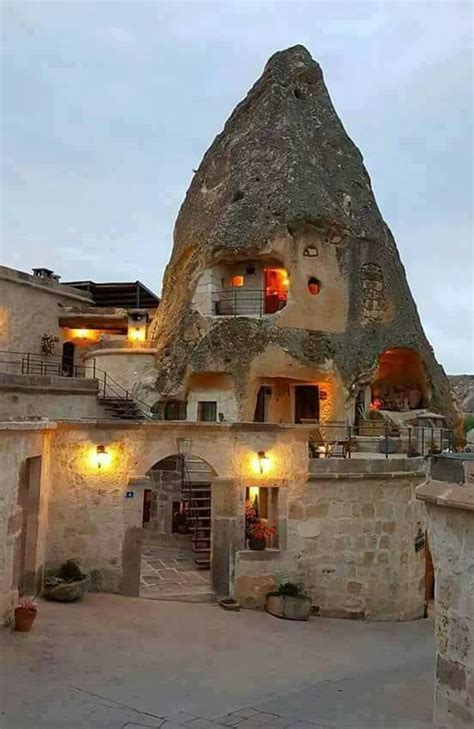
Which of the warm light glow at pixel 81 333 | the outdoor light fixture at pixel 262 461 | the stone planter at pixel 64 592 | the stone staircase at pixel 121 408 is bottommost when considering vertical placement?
the stone planter at pixel 64 592

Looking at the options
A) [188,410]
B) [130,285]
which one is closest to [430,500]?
[188,410]

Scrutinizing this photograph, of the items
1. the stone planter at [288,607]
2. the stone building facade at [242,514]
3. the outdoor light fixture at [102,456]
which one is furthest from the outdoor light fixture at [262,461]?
the outdoor light fixture at [102,456]

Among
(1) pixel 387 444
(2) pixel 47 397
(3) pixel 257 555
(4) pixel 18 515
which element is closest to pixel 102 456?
(4) pixel 18 515

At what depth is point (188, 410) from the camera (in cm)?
2455

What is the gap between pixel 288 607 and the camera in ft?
39.9

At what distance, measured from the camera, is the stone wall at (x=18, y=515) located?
912 cm

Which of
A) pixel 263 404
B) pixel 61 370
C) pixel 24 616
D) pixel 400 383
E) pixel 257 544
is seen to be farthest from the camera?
pixel 61 370

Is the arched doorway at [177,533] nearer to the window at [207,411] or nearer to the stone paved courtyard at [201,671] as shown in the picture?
the stone paved courtyard at [201,671]

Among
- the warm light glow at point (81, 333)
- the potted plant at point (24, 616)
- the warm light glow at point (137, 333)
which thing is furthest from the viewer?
the warm light glow at point (81, 333)

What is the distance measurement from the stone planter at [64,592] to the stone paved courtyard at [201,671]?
0.23 meters

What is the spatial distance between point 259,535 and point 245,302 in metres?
14.4

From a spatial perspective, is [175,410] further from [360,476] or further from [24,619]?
[24,619]

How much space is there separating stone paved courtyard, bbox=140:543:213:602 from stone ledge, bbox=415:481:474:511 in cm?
805

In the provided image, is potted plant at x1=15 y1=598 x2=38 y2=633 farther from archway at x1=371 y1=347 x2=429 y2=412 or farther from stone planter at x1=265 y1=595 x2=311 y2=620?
archway at x1=371 y1=347 x2=429 y2=412
